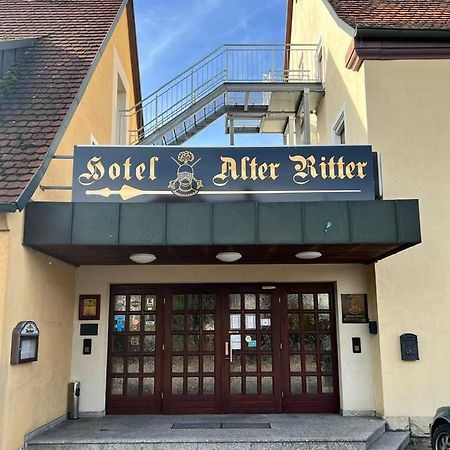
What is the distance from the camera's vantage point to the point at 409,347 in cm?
804

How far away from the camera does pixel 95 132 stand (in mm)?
10797

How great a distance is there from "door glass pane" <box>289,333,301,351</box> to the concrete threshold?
120cm

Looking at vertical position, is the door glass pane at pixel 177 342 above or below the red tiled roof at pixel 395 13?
below

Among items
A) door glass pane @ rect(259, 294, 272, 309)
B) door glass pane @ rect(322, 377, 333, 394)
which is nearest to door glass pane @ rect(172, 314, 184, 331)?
door glass pane @ rect(259, 294, 272, 309)

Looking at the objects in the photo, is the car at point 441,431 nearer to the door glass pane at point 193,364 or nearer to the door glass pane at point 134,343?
the door glass pane at point 193,364

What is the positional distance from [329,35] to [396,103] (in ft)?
11.1

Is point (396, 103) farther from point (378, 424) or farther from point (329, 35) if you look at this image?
point (378, 424)

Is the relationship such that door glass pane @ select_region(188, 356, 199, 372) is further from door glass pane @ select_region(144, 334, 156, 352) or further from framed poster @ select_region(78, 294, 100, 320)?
framed poster @ select_region(78, 294, 100, 320)

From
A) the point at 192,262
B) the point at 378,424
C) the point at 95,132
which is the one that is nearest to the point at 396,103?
the point at 192,262

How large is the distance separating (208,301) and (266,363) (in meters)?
1.54

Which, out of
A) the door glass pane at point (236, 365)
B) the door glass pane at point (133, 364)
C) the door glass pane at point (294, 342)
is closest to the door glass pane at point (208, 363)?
the door glass pane at point (236, 365)

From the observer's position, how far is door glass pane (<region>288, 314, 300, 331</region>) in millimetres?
9250

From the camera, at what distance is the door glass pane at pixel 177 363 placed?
9117 millimetres

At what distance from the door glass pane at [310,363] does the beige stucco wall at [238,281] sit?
49cm
